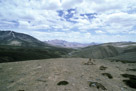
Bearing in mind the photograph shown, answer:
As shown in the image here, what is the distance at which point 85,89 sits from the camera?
507 inches

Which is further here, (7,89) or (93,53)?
(93,53)

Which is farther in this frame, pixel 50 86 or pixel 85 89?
pixel 50 86

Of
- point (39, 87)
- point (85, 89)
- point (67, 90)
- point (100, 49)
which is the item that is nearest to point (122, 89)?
point (85, 89)

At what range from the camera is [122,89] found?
13383 millimetres

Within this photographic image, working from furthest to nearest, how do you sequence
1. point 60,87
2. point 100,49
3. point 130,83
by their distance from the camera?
point 100,49 → point 130,83 → point 60,87

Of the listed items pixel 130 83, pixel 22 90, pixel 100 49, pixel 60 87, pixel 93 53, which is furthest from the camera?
pixel 100 49

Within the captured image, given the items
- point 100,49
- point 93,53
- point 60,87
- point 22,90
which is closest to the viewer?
point 22,90

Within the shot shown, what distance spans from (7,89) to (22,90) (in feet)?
7.92

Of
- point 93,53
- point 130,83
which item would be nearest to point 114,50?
point 93,53

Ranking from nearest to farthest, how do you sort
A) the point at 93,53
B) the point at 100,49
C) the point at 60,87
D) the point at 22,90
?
the point at 22,90 < the point at 60,87 < the point at 93,53 < the point at 100,49

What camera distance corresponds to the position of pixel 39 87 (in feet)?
44.5

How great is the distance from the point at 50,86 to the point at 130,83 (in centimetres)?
1210

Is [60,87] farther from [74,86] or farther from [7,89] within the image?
[7,89]

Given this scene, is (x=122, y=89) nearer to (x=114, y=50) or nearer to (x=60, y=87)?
(x=60, y=87)
